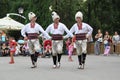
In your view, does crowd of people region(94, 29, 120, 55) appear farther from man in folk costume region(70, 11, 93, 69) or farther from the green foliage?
man in folk costume region(70, 11, 93, 69)

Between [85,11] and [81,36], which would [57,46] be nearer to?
[81,36]

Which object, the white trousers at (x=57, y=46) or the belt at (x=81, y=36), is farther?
the white trousers at (x=57, y=46)

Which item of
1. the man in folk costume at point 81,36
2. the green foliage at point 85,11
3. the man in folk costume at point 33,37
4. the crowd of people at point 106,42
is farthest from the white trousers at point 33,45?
the green foliage at point 85,11

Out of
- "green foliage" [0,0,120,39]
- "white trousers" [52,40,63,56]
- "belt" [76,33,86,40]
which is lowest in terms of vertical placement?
"white trousers" [52,40,63,56]

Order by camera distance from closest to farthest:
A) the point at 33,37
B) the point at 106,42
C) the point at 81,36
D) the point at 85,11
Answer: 1. the point at 81,36
2. the point at 33,37
3. the point at 106,42
4. the point at 85,11

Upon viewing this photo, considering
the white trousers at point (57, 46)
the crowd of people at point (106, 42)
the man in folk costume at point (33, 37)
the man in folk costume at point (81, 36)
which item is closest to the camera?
the man in folk costume at point (81, 36)

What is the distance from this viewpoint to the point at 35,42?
18.4 meters

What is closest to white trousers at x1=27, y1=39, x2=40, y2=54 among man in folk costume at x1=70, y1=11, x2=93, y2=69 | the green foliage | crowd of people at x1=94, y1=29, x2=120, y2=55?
man in folk costume at x1=70, y1=11, x2=93, y2=69

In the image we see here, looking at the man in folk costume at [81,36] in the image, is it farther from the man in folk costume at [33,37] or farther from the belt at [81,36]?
the man in folk costume at [33,37]

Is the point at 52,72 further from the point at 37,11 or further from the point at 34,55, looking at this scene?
the point at 37,11

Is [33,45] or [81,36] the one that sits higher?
[81,36]

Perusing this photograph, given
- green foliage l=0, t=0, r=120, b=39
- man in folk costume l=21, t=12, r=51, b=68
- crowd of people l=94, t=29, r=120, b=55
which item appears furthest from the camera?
green foliage l=0, t=0, r=120, b=39

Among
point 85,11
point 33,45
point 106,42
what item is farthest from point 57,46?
point 85,11

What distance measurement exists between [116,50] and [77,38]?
16801mm
